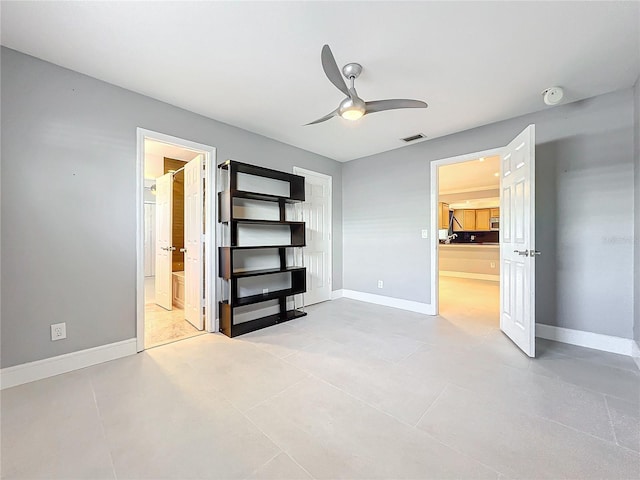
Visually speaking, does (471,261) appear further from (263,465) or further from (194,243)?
(263,465)

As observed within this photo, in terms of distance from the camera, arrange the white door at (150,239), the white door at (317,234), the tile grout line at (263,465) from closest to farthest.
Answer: the tile grout line at (263,465) < the white door at (317,234) < the white door at (150,239)

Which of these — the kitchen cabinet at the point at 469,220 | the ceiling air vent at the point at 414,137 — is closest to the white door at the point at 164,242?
the ceiling air vent at the point at 414,137

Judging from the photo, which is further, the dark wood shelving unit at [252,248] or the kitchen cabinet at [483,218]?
the kitchen cabinet at [483,218]

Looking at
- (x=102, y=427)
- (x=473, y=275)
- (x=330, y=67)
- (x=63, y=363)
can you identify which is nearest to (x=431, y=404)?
(x=102, y=427)

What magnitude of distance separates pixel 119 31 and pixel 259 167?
182cm

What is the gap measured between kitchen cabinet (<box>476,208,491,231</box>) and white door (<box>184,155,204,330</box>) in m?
9.00

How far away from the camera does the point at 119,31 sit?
5.97 feet

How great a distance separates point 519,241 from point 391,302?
7.03 ft

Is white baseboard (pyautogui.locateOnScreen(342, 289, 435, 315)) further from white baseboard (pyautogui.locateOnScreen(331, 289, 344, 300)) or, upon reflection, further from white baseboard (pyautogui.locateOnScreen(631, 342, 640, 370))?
white baseboard (pyautogui.locateOnScreen(631, 342, 640, 370))

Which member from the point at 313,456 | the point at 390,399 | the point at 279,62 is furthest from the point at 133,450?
the point at 279,62

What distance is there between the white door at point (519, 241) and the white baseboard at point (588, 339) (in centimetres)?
42

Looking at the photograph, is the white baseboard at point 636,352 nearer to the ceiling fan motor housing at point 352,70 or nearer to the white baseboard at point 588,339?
the white baseboard at point 588,339

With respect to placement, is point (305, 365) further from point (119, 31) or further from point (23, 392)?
point (119, 31)

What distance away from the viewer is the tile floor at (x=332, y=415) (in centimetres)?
129
